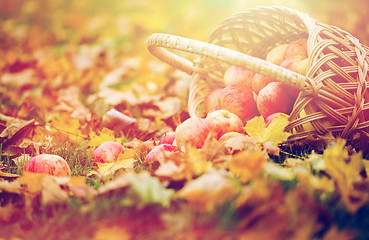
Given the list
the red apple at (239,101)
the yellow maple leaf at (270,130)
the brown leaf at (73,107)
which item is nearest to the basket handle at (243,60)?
the yellow maple leaf at (270,130)

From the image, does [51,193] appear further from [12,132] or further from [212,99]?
[212,99]

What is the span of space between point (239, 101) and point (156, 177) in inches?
28.1

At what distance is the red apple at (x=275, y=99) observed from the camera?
4.97 feet

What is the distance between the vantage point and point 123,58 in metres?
3.80

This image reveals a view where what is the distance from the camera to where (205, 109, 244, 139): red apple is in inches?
57.9

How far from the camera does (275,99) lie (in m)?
1.51

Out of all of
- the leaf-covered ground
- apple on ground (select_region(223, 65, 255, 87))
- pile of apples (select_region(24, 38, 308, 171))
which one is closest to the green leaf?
the leaf-covered ground

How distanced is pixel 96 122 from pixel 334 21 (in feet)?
8.74

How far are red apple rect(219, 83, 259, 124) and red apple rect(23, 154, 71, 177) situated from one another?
757mm

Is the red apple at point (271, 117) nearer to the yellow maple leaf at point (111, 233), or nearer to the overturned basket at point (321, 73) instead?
Result: the overturned basket at point (321, 73)

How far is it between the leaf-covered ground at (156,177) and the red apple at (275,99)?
0.60 feet

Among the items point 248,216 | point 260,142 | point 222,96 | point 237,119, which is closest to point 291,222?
point 248,216

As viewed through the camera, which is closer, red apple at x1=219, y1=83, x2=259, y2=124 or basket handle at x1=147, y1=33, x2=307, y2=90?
basket handle at x1=147, y1=33, x2=307, y2=90

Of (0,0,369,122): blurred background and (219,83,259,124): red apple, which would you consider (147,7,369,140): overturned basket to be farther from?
(0,0,369,122): blurred background
